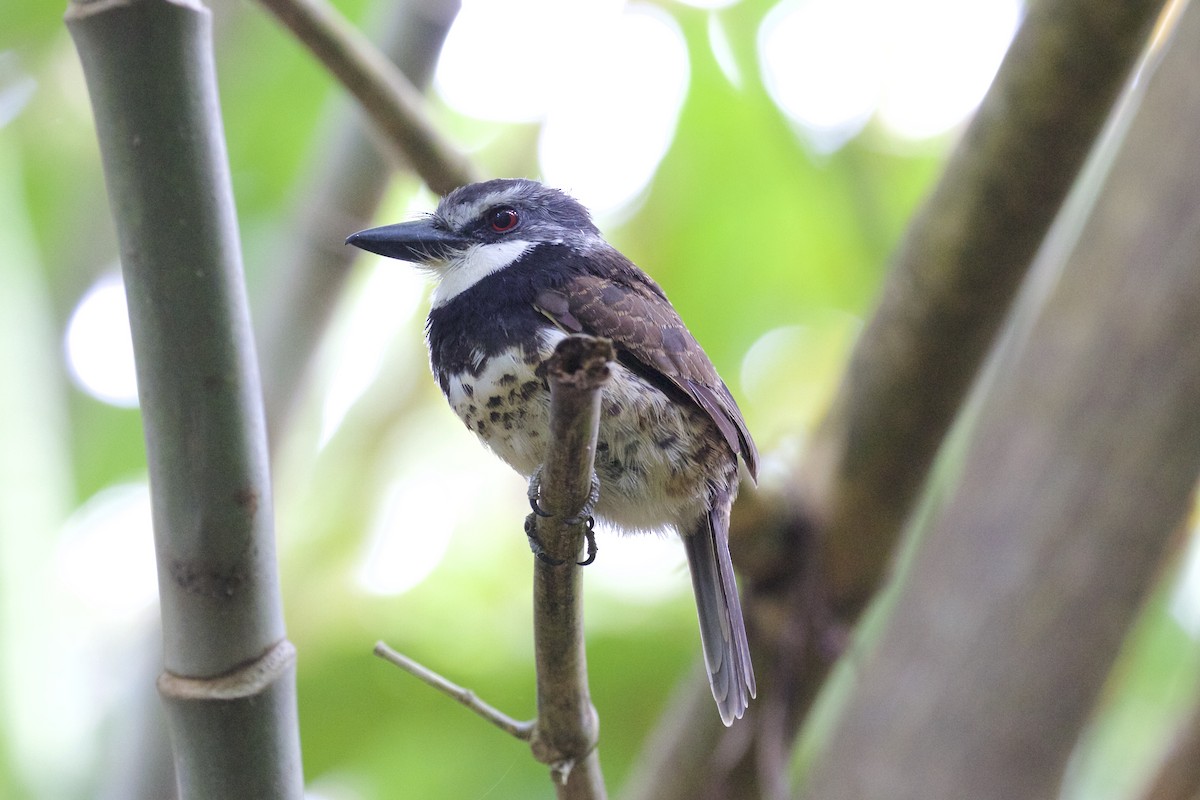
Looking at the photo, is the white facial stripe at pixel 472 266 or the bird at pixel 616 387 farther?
the white facial stripe at pixel 472 266

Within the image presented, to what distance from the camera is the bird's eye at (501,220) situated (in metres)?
2.06

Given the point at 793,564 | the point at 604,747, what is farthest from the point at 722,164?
the point at 604,747

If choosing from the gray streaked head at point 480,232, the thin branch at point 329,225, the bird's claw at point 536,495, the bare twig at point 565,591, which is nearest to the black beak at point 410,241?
the gray streaked head at point 480,232

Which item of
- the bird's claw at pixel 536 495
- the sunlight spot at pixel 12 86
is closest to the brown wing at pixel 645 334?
the bird's claw at pixel 536 495

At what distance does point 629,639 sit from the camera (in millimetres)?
2928

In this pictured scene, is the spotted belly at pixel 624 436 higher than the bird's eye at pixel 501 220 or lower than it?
lower

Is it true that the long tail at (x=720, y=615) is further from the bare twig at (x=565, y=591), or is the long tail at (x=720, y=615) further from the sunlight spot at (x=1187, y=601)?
the sunlight spot at (x=1187, y=601)

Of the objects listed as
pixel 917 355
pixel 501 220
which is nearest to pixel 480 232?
pixel 501 220

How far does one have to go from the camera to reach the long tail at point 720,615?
63.8 inches

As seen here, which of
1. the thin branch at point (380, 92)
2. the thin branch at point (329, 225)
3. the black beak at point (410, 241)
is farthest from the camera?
the thin branch at point (329, 225)

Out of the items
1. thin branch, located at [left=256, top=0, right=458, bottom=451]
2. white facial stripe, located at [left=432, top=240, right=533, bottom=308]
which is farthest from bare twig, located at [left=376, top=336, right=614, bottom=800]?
thin branch, located at [left=256, top=0, right=458, bottom=451]

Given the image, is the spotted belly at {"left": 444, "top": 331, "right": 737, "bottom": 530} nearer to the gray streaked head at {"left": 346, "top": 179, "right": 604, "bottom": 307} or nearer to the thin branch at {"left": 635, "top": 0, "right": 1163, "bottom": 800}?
the gray streaked head at {"left": 346, "top": 179, "right": 604, "bottom": 307}

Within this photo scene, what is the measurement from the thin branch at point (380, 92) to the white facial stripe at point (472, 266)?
0.92 feet

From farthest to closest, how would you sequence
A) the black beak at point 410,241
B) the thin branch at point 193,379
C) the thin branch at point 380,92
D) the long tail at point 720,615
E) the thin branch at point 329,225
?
1. the thin branch at point 329,225
2. the thin branch at point 380,92
3. the black beak at point 410,241
4. the long tail at point 720,615
5. the thin branch at point 193,379
